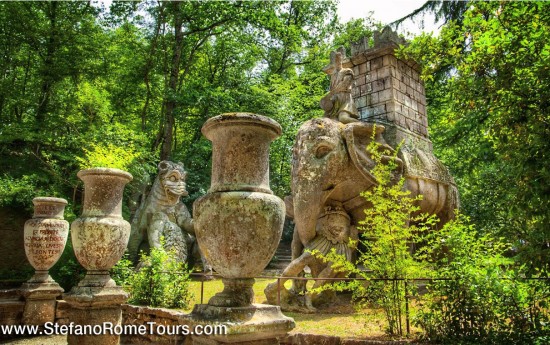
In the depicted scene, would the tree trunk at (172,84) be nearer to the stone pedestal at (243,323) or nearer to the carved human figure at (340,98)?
the carved human figure at (340,98)

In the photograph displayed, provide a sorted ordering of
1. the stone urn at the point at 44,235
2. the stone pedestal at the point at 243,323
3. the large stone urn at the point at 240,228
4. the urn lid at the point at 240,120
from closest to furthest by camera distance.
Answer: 1. the stone pedestal at the point at 243,323
2. the large stone urn at the point at 240,228
3. the urn lid at the point at 240,120
4. the stone urn at the point at 44,235

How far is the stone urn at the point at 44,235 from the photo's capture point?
7.77 metres

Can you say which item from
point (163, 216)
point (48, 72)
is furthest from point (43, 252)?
point (48, 72)

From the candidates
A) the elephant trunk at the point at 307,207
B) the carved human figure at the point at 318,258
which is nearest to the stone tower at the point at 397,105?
the carved human figure at the point at 318,258

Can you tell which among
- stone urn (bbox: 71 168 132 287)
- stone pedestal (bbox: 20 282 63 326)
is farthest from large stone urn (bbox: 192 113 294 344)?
stone pedestal (bbox: 20 282 63 326)

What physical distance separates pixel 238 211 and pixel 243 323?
881mm

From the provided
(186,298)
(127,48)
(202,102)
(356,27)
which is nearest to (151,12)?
(127,48)

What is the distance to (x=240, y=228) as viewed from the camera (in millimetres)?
3404

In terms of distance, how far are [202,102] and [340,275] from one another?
11135 mm

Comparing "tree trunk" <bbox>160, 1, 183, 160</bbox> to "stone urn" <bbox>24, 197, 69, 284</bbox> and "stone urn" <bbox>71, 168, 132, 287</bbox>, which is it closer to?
"stone urn" <bbox>24, 197, 69, 284</bbox>

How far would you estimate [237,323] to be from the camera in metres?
3.22

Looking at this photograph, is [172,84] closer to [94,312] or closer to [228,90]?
[228,90]

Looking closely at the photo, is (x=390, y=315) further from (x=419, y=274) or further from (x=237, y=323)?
(x=237, y=323)

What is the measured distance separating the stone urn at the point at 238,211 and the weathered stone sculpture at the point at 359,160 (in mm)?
3116
